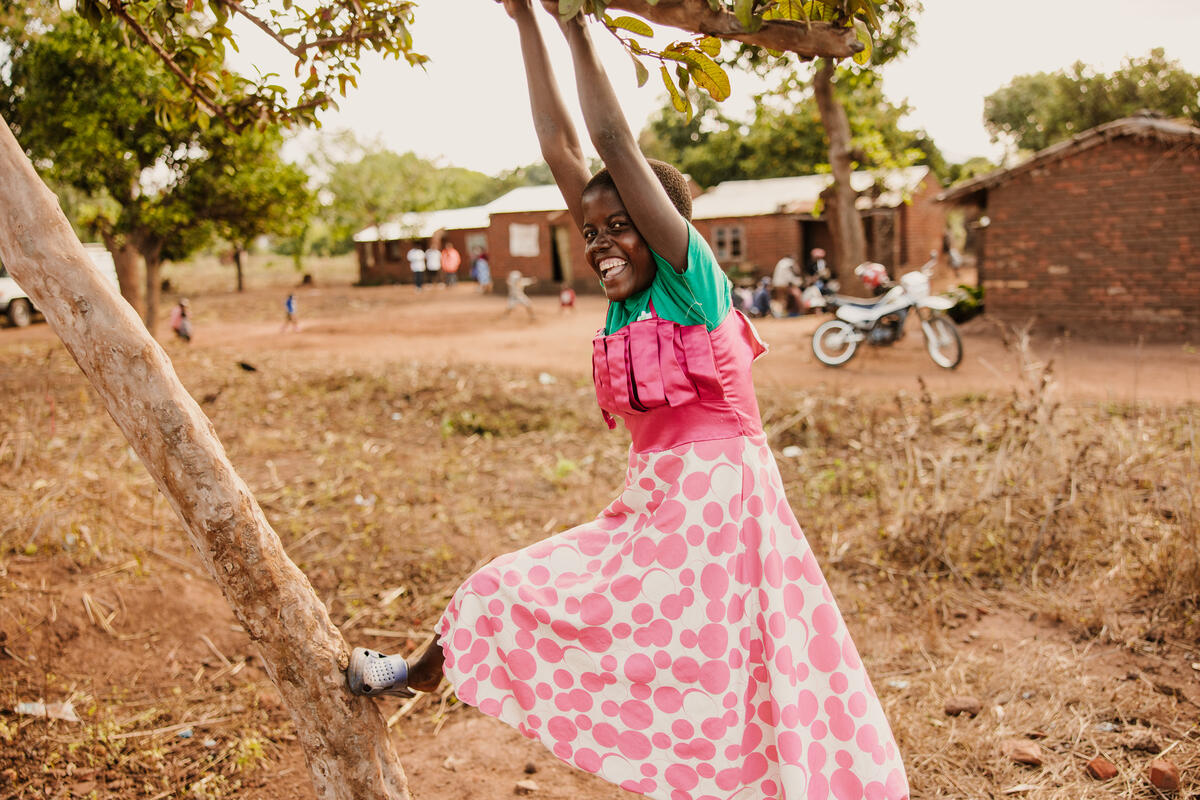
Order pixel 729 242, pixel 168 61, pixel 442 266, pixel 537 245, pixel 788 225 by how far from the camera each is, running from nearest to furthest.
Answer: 1. pixel 168 61
2. pixel 788 225
3. pixel 729 242
4. pixel 537 245
5. pixel 442 266

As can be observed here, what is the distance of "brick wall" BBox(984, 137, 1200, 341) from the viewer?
11.1 m

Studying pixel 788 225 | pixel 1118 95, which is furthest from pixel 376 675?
pixel 1118 95

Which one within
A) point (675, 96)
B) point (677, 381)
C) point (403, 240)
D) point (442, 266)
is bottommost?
point (677, 381)

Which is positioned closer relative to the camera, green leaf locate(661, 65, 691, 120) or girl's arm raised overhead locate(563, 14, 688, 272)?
girl's arm raised overhead locate(563, 14, 688, 272)

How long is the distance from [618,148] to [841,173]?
38.5ft

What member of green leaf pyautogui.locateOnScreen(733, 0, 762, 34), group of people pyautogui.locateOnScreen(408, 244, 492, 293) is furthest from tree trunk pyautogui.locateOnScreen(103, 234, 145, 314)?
group of people pyautogui.locateOnScreen(408, 244, 492, 293)

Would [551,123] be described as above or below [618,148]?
above

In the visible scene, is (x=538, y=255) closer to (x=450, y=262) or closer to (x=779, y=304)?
(x=450, y=262)

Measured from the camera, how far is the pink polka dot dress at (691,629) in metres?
1.87

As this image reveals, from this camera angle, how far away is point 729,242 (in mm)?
24188

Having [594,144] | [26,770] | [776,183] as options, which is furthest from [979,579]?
[776,183]

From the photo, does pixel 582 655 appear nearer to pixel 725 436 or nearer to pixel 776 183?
pixel 725 436

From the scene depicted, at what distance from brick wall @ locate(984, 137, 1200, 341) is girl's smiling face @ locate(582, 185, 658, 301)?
11.9 metres

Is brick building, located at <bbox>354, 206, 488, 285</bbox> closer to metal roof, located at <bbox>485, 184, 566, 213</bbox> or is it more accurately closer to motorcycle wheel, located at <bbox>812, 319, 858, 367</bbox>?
metal roof, located at <bbox>485, 184, 566, 213</bbox>
